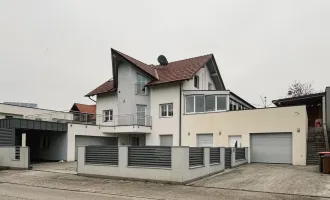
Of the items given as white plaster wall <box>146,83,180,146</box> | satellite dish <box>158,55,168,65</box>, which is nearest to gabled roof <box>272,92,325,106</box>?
white plaster wall <box>146,83,180,146</box>

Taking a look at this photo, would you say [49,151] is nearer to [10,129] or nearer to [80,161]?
[10,129]

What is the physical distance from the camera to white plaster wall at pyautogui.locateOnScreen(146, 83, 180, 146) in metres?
27.4

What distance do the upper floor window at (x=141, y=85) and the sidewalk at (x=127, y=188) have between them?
13.5 m

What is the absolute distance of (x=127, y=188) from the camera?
13.1m

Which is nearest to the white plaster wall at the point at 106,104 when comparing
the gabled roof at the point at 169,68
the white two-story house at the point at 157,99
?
the white two-story house at the point at 157,99

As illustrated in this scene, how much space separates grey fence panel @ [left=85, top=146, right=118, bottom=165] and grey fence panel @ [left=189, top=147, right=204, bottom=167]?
3639mm

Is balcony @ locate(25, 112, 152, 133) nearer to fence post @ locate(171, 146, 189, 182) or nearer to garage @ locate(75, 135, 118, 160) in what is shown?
garage @ locate(75, 135, 118, 160)

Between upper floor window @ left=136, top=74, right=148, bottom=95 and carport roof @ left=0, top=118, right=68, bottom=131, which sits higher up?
upper floor window @ left=136, top=74, right=148, bottom=95

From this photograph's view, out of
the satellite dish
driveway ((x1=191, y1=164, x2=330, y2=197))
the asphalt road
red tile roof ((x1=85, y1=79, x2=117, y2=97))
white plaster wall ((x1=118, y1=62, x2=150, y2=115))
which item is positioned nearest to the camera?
the asphalt road

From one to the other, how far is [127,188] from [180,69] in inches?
698

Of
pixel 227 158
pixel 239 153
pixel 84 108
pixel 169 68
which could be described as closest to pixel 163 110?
pixel 169 68

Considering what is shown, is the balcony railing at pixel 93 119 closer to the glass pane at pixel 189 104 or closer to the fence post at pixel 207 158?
the glass pane at pixel 189 104

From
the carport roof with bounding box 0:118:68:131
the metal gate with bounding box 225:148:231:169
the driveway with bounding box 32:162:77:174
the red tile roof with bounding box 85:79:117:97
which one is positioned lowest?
the driveway with bounding box 32:162:77:174

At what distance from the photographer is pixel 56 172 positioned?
18.5 metres
